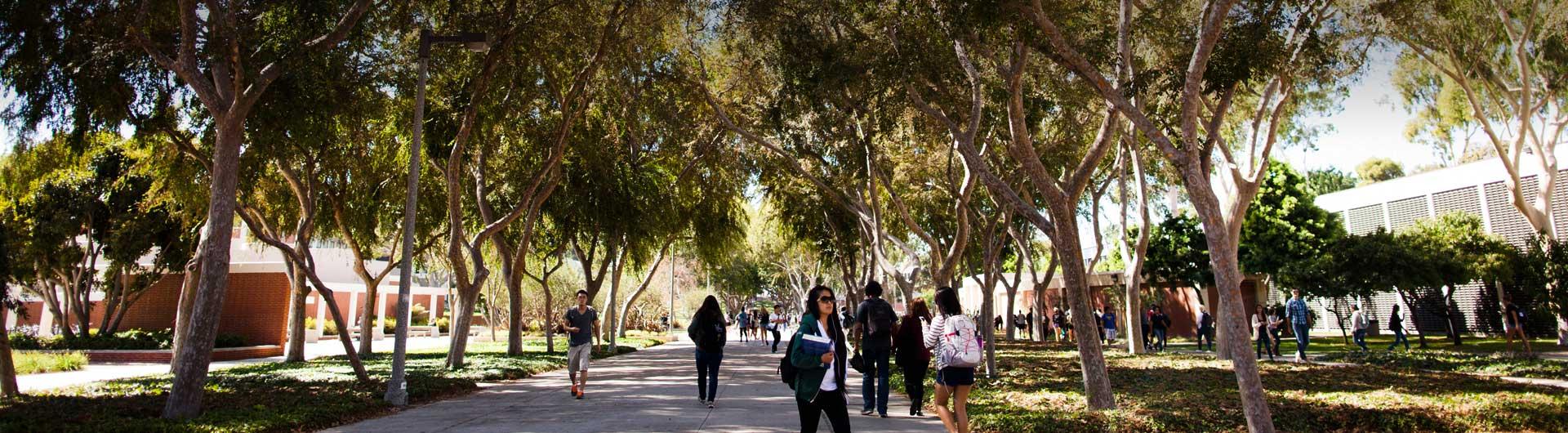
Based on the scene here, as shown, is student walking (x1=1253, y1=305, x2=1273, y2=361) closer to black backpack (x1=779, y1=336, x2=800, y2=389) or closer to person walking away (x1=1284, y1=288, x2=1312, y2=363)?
person walking away (x1=1284, y1=288, x2=1312, y2=363)

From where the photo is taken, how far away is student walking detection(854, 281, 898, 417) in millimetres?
8875

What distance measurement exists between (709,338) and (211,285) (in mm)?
Result: 5434

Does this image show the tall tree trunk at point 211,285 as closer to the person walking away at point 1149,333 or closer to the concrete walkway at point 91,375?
the concrete walkway at point 91,375

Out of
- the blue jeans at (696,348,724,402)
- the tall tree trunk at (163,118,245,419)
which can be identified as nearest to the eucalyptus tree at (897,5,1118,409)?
the blue jeans at (696,348,724,402)

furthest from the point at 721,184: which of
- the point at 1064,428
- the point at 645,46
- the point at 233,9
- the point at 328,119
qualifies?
the point at 1064,428

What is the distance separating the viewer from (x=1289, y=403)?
29.5ft

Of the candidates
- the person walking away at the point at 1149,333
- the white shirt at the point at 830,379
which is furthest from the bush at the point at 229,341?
the person walking away at the point at 1149,333

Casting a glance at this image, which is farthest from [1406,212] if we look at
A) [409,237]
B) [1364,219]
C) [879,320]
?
[409,237]

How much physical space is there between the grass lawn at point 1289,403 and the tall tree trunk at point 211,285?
8204mm

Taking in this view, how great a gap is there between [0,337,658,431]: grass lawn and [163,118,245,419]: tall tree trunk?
279mm

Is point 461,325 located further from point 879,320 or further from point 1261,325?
point 1261,325

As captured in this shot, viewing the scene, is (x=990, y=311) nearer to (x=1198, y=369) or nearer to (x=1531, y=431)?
(x=1198, y=369)

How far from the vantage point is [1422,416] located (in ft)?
25.2

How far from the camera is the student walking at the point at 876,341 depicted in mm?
8875
